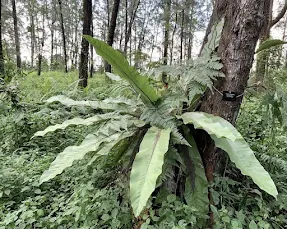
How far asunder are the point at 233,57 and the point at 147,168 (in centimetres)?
90

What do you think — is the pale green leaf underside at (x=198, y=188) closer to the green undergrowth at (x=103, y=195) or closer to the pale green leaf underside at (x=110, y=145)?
the green undergrowth at (x=103, y=195)

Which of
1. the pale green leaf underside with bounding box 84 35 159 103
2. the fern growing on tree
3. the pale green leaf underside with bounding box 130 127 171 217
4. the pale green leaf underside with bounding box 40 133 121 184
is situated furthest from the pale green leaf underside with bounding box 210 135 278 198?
the pale green leaf underside with bounding box 40 133 121 184

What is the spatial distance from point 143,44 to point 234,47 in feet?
73.9

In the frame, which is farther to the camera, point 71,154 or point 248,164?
point 71,154

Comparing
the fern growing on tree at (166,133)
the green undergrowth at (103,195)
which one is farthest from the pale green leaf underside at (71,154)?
the green undergrowth at (103,195)

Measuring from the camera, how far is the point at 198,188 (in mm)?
1606

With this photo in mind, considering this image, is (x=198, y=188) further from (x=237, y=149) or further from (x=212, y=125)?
(x=212, y=125)

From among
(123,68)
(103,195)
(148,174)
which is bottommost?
(103,195)

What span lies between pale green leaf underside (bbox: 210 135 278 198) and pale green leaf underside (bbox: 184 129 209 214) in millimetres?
192

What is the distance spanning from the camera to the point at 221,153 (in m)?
1.79

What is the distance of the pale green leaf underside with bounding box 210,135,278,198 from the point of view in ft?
4.24

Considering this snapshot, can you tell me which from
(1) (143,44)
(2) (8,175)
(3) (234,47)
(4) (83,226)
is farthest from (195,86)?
(1) (143,44)

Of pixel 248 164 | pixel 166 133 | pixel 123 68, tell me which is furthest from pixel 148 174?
pixel 123 68

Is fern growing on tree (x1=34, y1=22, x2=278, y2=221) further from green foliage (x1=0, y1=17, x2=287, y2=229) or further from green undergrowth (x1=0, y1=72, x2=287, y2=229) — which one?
green undergrowth (x1=0, y1=72, x2=287, y2=229)
